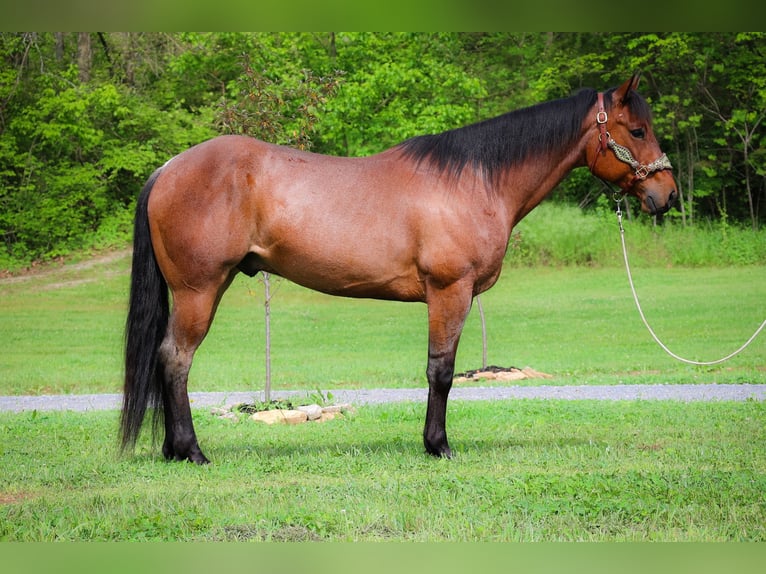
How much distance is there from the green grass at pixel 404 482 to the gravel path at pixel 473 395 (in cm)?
135

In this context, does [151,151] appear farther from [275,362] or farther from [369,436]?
[369,436]

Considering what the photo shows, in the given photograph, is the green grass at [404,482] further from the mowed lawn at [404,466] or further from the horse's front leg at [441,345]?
the horse's front leg at [441,345]

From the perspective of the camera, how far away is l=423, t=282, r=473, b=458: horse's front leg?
5543 millimetres

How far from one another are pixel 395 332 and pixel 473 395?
268 inches

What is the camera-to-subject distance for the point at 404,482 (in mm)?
5020

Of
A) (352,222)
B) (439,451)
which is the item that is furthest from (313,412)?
(352,222)

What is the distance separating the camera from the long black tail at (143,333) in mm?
5539

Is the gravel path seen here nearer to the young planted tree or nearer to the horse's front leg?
the young planted tree

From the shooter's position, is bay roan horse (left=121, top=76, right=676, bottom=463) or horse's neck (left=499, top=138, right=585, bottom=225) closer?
bay roan horse (left=121, top=76, right=676, bottom=463)

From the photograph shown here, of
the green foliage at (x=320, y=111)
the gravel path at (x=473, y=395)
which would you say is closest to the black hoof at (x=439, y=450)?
the gravel path at (x=473, y=395)

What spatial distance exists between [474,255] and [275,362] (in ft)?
28.6

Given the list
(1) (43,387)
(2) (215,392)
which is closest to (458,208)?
(2) (215,392)

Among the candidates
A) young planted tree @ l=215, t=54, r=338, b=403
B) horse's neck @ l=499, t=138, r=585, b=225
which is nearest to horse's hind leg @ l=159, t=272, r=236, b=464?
horse's neck @ l=499, t=138, r=585, b=225

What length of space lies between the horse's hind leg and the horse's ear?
9.18 ft
